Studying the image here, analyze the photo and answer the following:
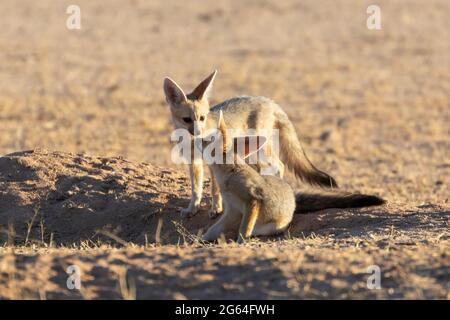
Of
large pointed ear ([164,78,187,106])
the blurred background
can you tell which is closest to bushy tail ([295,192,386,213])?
the blurred background

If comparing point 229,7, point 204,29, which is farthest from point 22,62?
point 229,7

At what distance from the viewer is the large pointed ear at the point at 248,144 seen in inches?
317

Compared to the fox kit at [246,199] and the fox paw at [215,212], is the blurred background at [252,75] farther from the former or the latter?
the fox paw at [215,212]

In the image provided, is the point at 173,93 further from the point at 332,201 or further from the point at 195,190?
the point at 332,201

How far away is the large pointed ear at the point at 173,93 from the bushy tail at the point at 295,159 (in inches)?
57.9

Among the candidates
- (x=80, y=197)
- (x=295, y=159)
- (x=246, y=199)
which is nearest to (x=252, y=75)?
(x=295, y=159)

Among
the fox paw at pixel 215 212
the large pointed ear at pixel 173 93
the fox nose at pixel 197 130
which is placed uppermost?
the large pointed ear at pixel 173 93

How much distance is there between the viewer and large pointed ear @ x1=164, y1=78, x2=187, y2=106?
26.3ft

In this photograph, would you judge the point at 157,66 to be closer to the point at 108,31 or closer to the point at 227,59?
the point at 227,59

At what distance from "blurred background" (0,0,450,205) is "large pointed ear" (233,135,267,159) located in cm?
204

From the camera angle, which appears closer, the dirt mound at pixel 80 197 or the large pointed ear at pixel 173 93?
the large pointed ear at pixel 173 93

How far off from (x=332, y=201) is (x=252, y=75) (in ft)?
37.8

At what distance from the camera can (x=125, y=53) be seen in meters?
21.9

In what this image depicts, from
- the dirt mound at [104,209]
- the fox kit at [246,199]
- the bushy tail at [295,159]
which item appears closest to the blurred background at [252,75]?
the bushy tail at [295,159]
